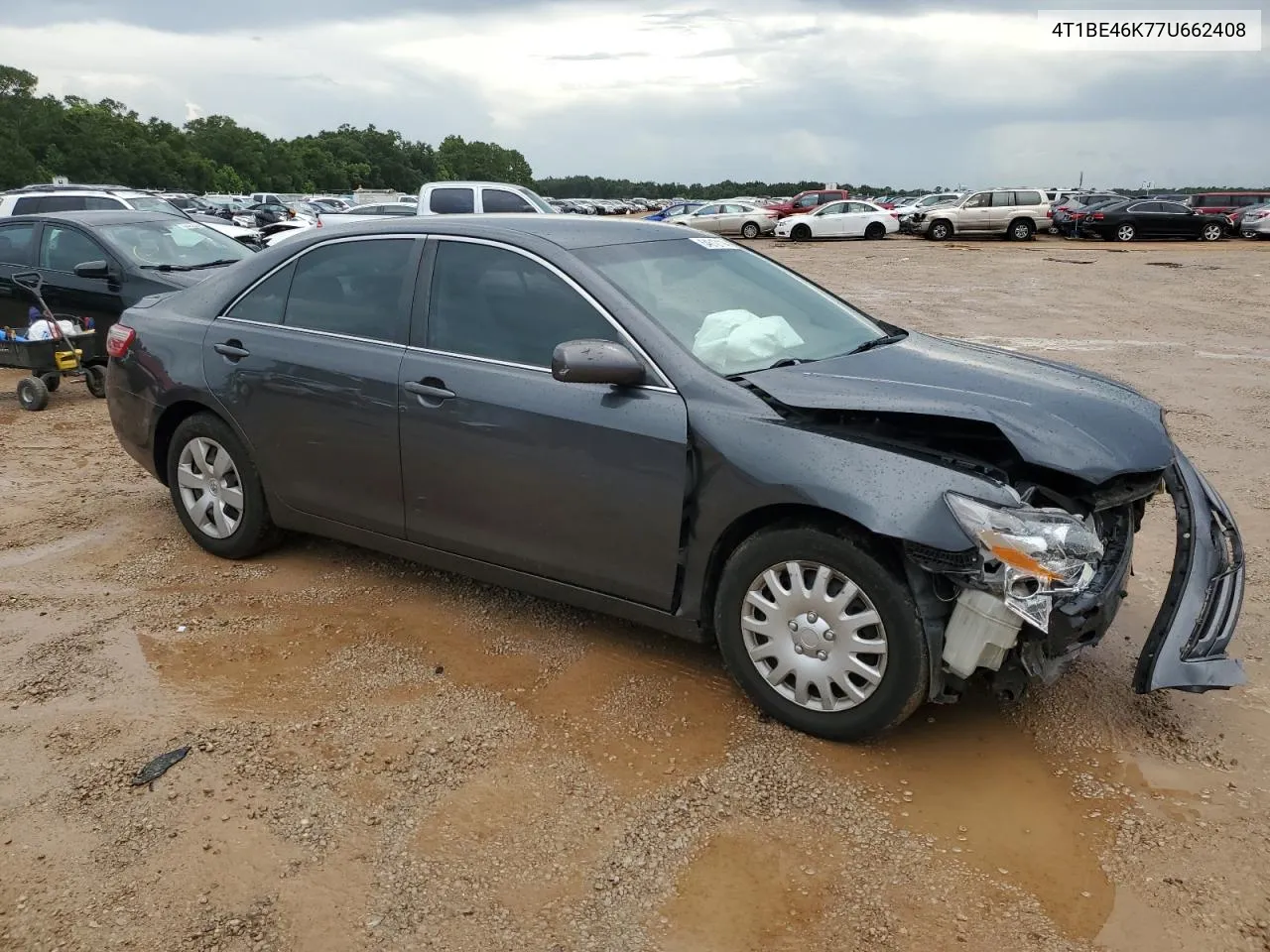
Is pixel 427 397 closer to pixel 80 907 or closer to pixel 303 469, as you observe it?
pixel 303 469

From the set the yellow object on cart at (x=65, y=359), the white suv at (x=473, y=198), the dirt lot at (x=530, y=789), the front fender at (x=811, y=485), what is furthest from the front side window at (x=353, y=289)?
the white suv at (x=473, y=198)

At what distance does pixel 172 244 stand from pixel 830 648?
881cm

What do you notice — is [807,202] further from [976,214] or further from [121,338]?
[121,338]

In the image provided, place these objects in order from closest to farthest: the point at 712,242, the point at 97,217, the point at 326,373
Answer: the point at 326,373
the point at 712,242
the point at 97,217

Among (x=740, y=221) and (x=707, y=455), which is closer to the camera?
(x=707, y=455)

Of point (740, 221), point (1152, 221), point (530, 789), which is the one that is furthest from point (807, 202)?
point (530, 789)

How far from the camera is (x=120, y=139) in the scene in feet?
303

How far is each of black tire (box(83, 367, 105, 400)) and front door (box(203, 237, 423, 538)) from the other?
16.0ft

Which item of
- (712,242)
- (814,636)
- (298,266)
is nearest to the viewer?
(814,636)

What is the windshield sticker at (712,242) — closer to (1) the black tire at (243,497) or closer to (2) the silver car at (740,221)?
(1) the black tire at (243,497)

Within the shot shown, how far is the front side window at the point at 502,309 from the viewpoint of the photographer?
3824 mm

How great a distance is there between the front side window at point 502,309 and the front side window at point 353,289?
198mm

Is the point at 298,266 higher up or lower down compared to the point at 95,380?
higher up

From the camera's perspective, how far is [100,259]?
945cm
